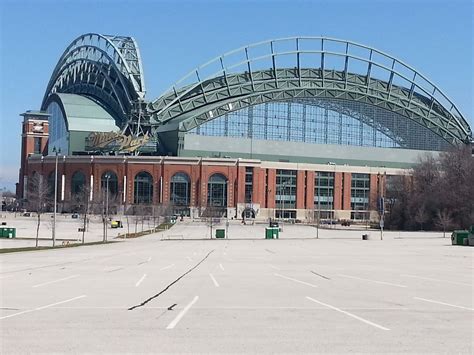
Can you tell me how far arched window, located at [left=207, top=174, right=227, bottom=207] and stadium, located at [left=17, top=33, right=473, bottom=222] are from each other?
0.27 metres

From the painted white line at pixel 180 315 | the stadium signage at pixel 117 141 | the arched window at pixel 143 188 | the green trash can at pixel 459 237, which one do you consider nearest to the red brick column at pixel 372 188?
the arched window at pixel 143 188

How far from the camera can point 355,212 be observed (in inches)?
6521

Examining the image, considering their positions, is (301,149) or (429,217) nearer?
(429,217)

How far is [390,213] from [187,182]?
50344mm

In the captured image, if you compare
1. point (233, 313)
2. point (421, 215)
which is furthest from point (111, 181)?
point (233, 313)

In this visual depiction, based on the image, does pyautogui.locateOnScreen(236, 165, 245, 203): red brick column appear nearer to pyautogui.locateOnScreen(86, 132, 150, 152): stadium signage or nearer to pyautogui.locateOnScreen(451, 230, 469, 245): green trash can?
pyautogui.locateOnScreen(86, 132, 150, 152): stadium signage

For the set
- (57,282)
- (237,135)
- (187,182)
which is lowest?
(57,282)

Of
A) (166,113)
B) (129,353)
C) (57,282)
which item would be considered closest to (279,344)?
(129,353)

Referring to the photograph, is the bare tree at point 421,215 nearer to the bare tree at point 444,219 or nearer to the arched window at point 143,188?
the bare tree at point 444,219

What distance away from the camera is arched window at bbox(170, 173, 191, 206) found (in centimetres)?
15488

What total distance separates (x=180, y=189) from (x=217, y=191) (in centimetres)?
888

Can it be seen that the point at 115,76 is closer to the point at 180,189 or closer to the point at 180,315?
the point at 180,189

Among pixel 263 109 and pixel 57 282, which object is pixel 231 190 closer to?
pixel 263 109

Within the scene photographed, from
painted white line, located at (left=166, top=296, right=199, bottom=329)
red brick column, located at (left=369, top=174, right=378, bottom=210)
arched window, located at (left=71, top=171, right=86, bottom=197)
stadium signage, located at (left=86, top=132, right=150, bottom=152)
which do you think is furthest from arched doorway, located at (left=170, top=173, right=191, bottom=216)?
painted white line, located at (left=166, top=296, right=199, bottom=329)
